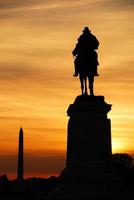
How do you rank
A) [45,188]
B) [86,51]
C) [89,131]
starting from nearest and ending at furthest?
[89,131] → [86,51] → [45,188]

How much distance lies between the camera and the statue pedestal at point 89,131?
46.2 meters

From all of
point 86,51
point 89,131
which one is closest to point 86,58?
point 86,51

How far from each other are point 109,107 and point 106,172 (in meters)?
3.61

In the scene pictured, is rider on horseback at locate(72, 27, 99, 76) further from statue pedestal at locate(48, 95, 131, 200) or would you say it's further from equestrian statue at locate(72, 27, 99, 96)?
statue pedestal at locate(48, 95, 131, 200)

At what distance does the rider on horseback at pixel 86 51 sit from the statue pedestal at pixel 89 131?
2.31m

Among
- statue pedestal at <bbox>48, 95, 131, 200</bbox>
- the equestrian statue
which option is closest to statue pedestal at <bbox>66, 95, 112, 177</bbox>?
statue pedestal at <bbox>48, 95, 131, 200</bbox>

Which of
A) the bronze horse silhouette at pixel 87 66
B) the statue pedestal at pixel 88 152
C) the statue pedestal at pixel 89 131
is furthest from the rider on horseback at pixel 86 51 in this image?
the statue pedestal at pixel 89 131

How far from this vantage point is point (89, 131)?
46312 millimetres

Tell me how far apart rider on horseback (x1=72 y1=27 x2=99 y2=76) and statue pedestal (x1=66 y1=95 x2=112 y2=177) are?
2308 mm

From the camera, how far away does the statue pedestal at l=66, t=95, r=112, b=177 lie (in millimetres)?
46188

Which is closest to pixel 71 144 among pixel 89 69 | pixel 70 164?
pixel 70 164

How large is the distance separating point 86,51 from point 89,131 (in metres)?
4.69

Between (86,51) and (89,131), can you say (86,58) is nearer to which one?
(86,51)

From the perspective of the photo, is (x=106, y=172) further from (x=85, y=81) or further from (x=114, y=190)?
(x=85, y=81)
